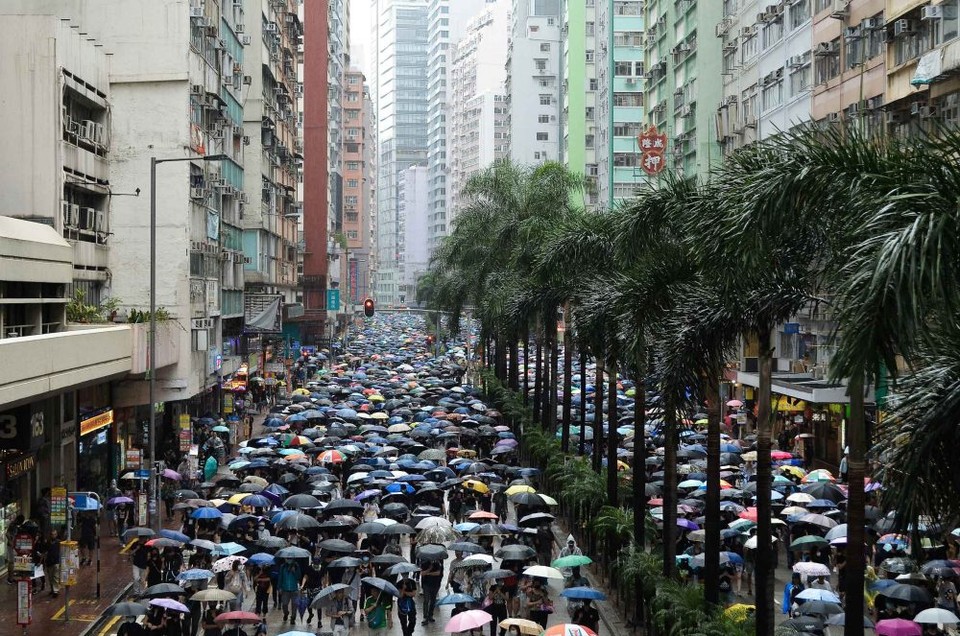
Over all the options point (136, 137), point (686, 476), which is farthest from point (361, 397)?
point (686, 476)

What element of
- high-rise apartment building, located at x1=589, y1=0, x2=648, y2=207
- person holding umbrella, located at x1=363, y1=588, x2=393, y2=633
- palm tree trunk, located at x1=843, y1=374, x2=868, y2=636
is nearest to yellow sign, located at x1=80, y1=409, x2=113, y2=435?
person holding umbrella, located at x1=363, y1=588, x2=393, y2=633

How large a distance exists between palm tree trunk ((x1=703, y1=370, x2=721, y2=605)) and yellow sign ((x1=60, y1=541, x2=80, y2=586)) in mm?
11475

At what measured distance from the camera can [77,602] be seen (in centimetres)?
2483

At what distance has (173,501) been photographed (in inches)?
1342

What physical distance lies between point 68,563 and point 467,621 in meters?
8.81

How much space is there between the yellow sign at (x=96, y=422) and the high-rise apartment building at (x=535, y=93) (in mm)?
117320

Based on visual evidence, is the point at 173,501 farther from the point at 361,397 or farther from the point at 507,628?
the point at 361,397

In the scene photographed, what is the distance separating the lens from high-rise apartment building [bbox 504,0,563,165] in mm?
150750

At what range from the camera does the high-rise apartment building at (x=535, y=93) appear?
150750 mm

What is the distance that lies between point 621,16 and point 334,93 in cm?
4052

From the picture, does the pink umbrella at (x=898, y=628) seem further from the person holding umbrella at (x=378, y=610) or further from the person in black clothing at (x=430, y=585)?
the person in black clothing at (x=430, y=585)

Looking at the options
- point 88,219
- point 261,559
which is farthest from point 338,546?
point 88,219

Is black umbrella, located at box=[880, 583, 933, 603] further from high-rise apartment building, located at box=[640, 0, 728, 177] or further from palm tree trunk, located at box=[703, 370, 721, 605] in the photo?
high-rise apartment building, located at box=[640, 0, 728, 177]

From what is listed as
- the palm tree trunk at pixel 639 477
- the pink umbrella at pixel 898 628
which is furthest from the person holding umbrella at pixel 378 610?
the pink umbrella at pixel 898 628
